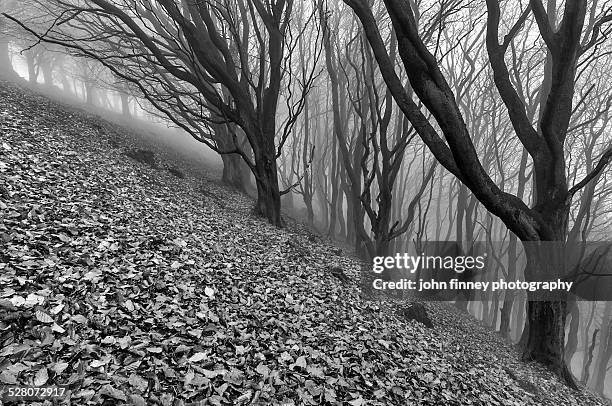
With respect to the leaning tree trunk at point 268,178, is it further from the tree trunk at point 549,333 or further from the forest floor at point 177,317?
the tree trunk at point 549,333

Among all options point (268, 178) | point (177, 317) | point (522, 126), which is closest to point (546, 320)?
point (522, 126)

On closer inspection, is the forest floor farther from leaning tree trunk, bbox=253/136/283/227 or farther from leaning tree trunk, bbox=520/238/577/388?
leaning tree trunk, bbox=253/136/283/227

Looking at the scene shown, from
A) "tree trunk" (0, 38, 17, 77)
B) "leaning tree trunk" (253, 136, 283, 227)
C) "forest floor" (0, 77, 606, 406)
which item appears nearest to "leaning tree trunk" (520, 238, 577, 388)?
"forest floor" (0, 77, 606, 406)

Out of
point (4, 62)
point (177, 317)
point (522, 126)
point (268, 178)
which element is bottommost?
point (177, 317)

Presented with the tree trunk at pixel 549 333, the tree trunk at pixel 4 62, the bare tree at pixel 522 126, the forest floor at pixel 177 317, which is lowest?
the tree trunk at pixel 549 333

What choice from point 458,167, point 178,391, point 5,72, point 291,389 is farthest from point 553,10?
point 5,72

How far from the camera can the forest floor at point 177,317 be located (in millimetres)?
2504

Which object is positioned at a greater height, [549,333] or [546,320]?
[546,320]

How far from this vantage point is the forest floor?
250 centimetres

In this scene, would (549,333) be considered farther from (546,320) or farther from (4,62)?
(4,62)

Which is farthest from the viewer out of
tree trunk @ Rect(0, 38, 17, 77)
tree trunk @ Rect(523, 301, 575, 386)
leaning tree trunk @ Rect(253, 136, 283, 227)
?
tree trunk @ Rect(0, 38, 17, 77)

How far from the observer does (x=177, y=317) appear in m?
3.27

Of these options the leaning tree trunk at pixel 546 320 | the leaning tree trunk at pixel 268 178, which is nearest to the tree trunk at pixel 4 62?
the leaning tree trunk at pixel 268 178

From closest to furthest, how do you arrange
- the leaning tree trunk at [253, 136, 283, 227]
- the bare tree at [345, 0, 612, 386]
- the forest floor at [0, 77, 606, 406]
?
the forest floor at [0, 77, 606, 406], the bare tree at [345, 0, 612, 386], the leaning tree trunk at [253, 136, 283, 227]
